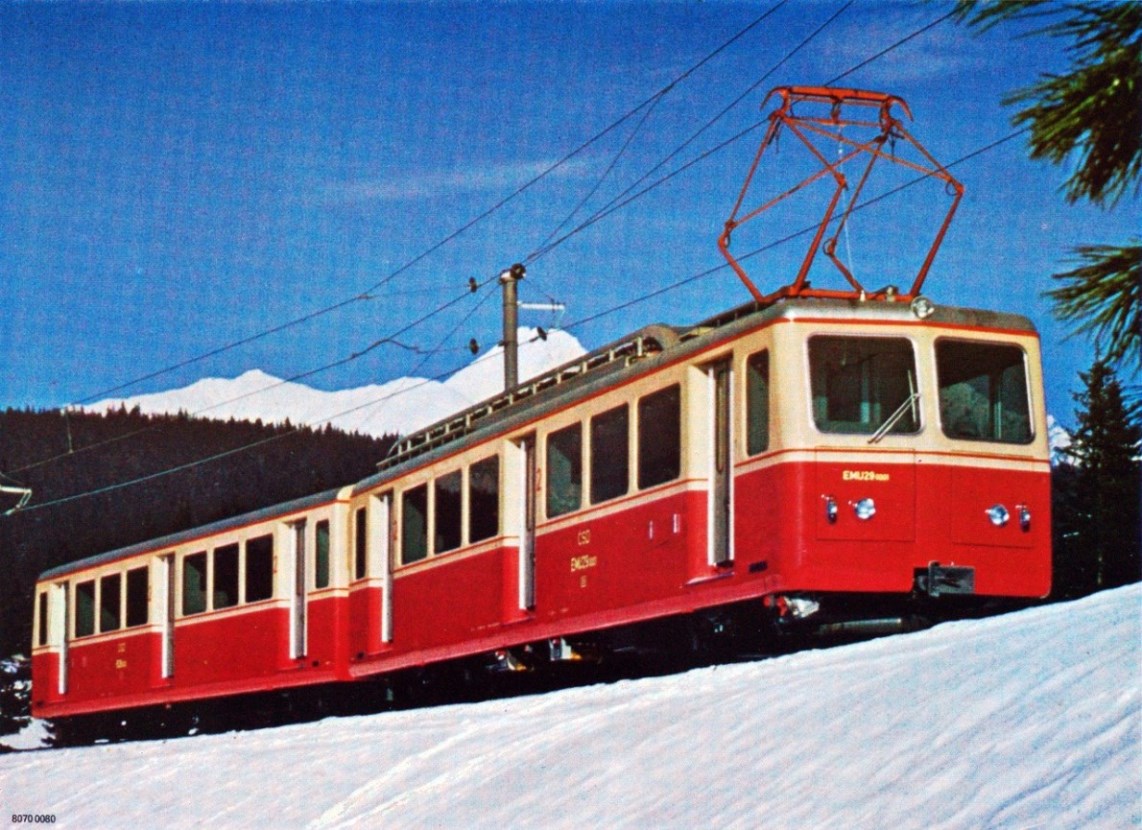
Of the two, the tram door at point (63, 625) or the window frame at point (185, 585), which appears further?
the tram door at point (63, 625)

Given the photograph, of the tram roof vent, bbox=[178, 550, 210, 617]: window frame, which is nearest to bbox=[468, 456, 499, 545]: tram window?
the tram roof vent

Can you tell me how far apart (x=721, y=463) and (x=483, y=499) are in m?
3.82

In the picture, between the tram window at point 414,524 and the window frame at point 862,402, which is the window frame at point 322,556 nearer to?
the tram window at point 414,524

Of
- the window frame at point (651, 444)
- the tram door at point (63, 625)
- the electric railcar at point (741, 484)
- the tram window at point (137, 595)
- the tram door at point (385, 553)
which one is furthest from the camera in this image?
the tram door at point (63, 625)

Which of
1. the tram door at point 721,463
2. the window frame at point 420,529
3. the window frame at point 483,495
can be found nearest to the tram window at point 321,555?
the window frame at point 420,529

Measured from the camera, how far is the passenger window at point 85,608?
90.7ft

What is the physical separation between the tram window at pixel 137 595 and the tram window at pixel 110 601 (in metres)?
0.42

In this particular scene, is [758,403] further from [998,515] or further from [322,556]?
[322,556]

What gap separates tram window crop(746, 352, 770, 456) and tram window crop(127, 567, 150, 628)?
13556mm

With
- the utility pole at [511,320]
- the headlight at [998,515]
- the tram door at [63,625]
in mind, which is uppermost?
the utility pole at [511,320]

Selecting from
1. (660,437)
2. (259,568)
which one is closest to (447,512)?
(660,437)

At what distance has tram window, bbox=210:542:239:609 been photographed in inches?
922

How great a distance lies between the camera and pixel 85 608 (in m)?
27.9

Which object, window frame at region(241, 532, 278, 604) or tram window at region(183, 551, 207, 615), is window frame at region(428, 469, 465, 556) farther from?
tram window at region(183, 551, 207, 615)
